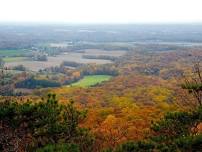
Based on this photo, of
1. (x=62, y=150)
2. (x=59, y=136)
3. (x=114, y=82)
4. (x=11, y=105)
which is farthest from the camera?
(x=114, y=82)

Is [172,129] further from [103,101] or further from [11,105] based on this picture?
[103,101]

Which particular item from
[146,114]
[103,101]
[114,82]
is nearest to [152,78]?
[114,82]

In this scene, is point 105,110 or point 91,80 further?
point 91,80

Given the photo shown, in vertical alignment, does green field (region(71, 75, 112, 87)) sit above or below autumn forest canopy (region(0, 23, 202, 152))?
below

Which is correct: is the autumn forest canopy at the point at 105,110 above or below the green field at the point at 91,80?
above

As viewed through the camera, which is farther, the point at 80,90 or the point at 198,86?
the point at 80,90

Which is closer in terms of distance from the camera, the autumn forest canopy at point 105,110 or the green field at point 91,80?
the autumn forest canopy at point 105,110

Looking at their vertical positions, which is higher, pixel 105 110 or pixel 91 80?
pixel 105 110

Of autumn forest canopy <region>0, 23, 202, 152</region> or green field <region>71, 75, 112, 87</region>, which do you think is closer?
autumn forest canopy <region>0, 23, 202, 152</region>
